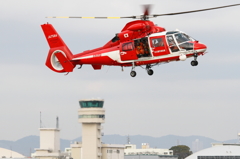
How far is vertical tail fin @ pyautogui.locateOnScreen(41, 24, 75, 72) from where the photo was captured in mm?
73438

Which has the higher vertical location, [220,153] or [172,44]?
[172,44]

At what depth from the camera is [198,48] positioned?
64625 millimetres

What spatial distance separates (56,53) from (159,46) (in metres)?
14.4

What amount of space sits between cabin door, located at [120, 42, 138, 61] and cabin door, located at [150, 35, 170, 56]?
2.11m

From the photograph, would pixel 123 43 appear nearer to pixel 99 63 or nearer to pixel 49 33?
pixel 99 63

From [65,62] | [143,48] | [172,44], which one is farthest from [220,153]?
[172,44]

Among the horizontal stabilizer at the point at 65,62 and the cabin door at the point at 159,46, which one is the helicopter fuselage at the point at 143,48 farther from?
the horizontal stabilizer at the point at 65,62

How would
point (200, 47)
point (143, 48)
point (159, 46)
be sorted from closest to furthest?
point (200, 47) → point (159, 46) → point (143, 48)

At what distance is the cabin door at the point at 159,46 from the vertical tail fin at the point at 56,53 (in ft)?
35.9

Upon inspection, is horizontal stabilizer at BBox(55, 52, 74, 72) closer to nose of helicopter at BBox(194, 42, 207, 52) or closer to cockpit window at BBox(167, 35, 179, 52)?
cockpit window at BBox(167, 35, 179, 52)

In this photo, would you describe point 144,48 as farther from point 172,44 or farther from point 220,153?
point 220,153

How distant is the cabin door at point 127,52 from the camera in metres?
67.1

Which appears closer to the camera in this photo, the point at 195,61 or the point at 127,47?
the point at 195,61

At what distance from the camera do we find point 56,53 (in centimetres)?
7500
